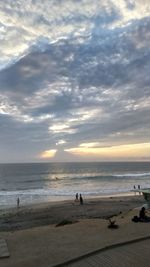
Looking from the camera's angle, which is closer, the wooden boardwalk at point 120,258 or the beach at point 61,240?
the wooden boardwalk at point 120,258

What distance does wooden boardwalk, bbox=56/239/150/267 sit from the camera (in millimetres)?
11000

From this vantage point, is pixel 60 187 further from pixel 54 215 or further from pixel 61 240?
pixel 61 240

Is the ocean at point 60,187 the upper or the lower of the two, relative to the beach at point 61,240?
upper

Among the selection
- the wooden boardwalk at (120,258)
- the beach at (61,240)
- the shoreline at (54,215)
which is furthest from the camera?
the shoreline at (54,215)

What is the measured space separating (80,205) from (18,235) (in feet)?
61.3

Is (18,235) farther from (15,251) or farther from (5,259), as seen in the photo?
(5,259)

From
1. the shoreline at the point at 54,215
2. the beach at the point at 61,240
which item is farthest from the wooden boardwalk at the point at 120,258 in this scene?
the shoreline at the point at 54,215

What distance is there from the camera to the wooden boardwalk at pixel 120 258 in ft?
36.1

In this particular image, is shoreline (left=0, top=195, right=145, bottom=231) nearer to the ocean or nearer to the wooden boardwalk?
the ocean

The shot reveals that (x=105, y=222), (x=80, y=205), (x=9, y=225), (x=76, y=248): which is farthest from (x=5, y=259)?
(x=80, y=205)

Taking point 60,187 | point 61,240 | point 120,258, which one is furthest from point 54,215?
point 60,187

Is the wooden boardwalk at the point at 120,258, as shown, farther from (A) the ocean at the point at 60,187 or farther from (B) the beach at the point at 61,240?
(A) the ocean at the point at 60,187

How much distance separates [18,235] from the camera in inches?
659

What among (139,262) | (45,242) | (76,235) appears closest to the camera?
(139,262)
